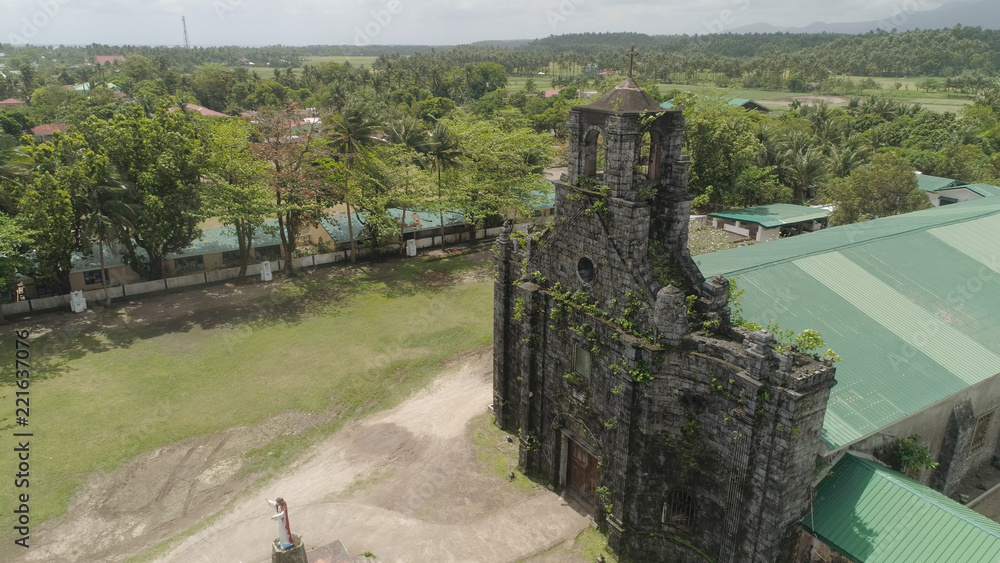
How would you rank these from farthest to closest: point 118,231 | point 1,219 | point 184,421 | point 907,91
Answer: point 907,91 → point 118,231 → point 1,219 → point 184,421

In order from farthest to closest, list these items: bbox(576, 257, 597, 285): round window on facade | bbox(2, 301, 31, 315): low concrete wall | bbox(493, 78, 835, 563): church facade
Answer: bbox(2, 301, 31, 315): low concrete wall, bbox(576, 257, 597, 285): round window on facade, bbox(493, 78, 835, 563): church facade

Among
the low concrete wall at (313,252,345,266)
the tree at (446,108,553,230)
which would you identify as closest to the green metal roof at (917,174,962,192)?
the tree at (446,108,553,230)

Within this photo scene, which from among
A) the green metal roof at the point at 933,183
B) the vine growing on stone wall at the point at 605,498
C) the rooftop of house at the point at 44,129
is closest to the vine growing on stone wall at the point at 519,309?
the vine growing on stone wall at the point at 605,498

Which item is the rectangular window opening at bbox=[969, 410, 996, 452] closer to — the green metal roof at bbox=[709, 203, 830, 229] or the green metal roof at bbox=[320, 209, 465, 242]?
the green metal roof at bbox=[709, 203, 830, 229]

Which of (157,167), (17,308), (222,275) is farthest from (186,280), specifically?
(17,308)

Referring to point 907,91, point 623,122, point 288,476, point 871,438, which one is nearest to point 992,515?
point 871,438

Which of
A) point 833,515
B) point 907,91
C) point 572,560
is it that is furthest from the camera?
point 907,91

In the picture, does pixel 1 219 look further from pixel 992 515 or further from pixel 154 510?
pixel 992 515
